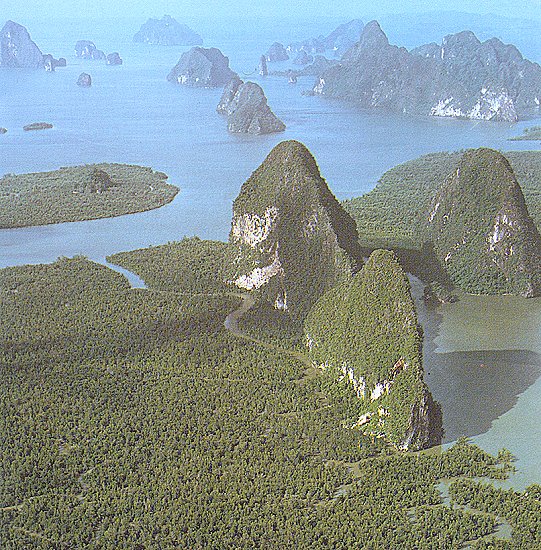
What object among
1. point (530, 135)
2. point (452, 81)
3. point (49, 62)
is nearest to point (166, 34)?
point (49, 62)

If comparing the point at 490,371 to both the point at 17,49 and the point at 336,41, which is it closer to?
the point at 17,49

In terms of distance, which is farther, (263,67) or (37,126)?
(263,67)

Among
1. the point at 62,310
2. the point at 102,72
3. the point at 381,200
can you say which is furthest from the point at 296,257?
the point at 102,72

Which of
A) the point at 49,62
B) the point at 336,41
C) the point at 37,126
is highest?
the point at 336,41

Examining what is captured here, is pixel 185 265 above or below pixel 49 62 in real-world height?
below

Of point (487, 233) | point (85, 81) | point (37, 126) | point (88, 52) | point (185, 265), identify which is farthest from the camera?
point (88, 52)

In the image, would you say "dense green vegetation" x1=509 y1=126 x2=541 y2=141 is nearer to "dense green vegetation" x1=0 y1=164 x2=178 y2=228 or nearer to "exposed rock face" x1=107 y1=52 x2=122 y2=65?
"dense green vegetation" x1=0 y1=164 x2=178 y2=228

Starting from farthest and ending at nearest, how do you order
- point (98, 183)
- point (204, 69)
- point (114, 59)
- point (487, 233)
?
point (114, 59) → point (204, 69) → point (98, 183) → point (487, 233)
